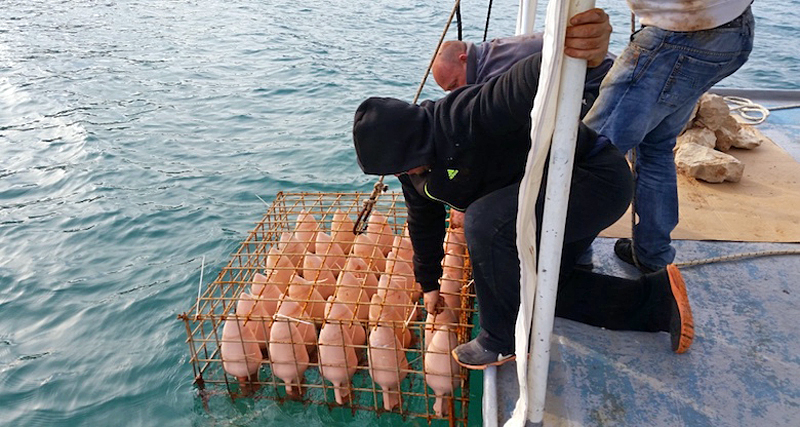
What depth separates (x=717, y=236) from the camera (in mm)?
3518

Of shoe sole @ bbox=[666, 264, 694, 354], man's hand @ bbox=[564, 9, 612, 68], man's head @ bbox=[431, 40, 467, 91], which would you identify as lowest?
shoe sole @ bbox=[666, 264, 694, 354]

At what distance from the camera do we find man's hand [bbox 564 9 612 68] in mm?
1582

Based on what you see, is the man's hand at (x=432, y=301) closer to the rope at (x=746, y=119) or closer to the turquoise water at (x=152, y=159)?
the turquoise water at (x=152, y=159)

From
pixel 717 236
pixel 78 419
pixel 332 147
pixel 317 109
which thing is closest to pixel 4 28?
pixel 317 109

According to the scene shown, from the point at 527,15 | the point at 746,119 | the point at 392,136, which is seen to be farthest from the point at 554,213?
the point at 746,119

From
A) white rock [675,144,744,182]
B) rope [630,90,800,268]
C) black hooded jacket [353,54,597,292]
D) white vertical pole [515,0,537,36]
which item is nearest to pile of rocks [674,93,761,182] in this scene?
white rock [675,144,744,182]

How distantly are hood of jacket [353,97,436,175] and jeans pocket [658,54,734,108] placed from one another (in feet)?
4.21

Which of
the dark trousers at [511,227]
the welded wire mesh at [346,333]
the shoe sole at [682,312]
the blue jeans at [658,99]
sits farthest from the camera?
the welded wire mesh at [346,333]

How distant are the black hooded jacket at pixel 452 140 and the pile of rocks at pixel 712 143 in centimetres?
237

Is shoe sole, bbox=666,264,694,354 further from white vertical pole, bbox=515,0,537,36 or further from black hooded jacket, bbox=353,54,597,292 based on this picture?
white vertical pole, bbox=515,0,537,36

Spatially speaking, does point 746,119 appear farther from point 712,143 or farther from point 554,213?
Result: point 554,213

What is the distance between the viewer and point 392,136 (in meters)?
2.26

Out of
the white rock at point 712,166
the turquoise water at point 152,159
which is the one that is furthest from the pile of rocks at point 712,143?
the turquoise water at point 152,159

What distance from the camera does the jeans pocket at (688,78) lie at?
8.75 ft
